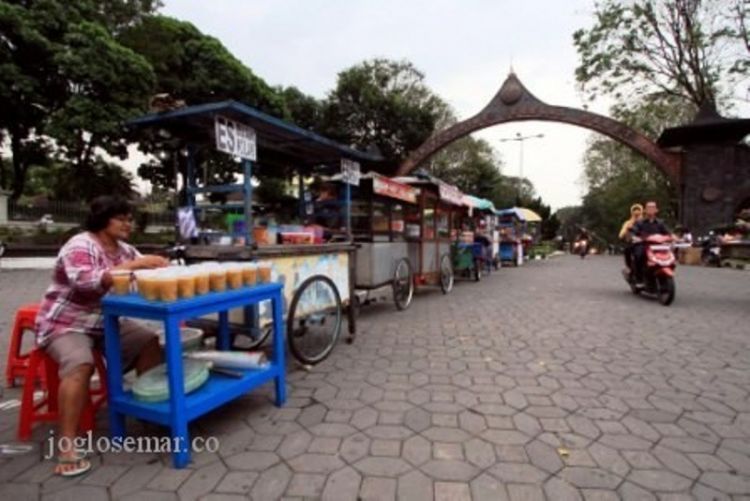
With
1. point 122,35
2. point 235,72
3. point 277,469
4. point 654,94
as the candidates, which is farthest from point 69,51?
point 654,94

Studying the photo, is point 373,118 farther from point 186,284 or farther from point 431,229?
point 186,284

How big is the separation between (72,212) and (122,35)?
776cm

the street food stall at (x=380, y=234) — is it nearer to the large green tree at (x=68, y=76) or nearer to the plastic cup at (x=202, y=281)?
the plastic cup at (x=202, y=281)

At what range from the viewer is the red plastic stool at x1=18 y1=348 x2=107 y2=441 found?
8.48 ft

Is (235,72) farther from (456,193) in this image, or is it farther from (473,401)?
(473,401)

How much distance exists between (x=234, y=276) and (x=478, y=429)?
1.86 meters

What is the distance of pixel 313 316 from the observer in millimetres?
4172

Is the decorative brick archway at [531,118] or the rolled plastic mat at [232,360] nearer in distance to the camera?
the rolled plastic mat at [232,360]

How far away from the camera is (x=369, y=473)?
228 cm

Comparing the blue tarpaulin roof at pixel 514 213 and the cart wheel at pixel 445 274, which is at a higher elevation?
the blue tarpaulin roof at pixel 514 213

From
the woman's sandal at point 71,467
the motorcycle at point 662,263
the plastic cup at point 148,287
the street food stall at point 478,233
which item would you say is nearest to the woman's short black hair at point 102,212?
the plastic cup at point 148,287

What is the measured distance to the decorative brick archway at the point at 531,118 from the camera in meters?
17.6

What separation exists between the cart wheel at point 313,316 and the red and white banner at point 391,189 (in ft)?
6.46

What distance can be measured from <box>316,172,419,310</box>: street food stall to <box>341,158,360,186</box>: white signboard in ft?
1.05
